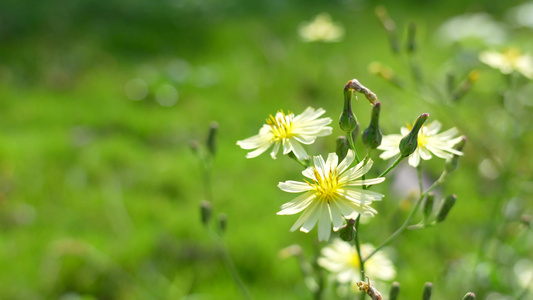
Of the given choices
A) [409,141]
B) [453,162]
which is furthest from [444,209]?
[409,141]

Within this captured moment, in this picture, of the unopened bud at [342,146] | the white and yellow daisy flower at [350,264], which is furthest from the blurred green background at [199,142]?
the unopened bud at [342,146]

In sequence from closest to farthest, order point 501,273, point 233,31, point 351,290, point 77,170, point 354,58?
point 351,290, point 501,273, point 77,170, point 354,58, point 233,31

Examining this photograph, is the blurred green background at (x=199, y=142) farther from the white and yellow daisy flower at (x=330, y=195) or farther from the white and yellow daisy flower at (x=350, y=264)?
the white and yellow daisy flower at (x=330, y=195)

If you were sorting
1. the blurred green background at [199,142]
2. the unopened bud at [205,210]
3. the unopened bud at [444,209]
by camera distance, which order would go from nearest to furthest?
1. the unopened bud at [444,209]
2. the unopened bud at [205,210]
3. the blurred green background at [199,142]

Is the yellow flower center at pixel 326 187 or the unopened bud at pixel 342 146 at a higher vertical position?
the unopened bud at pixel 342 146

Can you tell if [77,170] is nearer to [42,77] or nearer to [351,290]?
[42,77]

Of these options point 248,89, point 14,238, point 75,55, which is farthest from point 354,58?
point 14,238

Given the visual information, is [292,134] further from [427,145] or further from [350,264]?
[350,264]

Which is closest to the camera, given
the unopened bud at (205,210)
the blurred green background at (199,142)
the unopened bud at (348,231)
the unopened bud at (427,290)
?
the unopened bud at (348,231)
